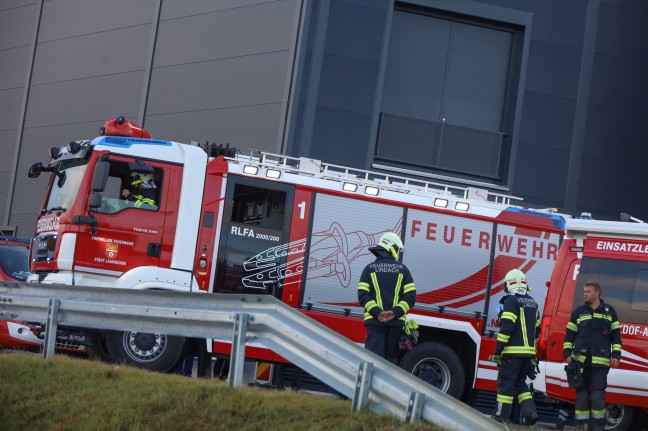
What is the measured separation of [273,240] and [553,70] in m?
11.5

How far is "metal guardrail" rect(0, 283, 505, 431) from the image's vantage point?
26.7ft

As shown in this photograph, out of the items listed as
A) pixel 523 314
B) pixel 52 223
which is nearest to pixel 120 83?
pixel 52 223

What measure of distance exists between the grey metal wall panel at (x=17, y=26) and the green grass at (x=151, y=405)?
2204 centimetres

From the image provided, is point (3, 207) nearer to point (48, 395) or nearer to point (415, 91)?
point (415, 91)

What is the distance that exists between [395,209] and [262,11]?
9.73 meters

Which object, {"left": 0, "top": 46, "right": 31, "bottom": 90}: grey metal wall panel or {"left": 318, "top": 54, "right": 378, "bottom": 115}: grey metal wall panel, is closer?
{"left": 318, "top": 54, "right": 378, "bottom": 115}: grey metal wall panel

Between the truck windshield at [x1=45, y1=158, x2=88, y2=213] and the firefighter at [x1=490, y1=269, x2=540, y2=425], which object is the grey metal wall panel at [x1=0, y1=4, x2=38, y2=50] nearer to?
the truck windshield at [x1=45, y1=158, x2=88, y2=213]

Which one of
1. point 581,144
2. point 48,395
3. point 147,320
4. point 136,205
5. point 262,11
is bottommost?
point 48,395

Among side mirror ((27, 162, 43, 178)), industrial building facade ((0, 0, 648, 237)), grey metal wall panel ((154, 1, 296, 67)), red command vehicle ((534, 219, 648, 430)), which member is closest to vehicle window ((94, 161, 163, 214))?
side mirror ((27, 162, 43, 178))

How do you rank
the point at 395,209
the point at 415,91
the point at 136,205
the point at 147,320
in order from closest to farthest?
the point at 147,320
the point at 136,205
the point at 395,209
the point at 415,91

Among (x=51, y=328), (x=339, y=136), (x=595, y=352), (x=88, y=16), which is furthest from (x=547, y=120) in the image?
(x=51, y=328)

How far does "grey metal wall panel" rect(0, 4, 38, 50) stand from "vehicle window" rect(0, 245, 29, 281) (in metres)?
14.9

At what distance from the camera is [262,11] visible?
23.2m

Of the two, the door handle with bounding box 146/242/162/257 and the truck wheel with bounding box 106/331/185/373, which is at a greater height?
the door handle with bounding box 146/242/162/257
